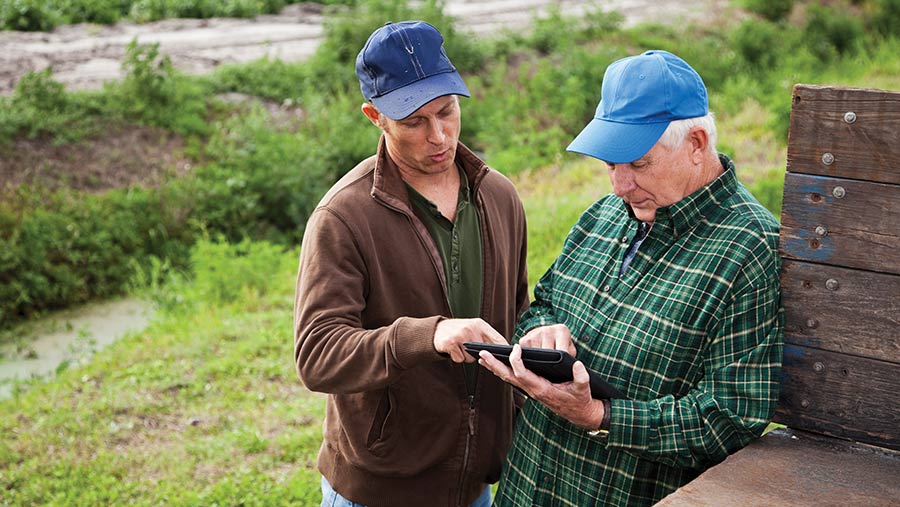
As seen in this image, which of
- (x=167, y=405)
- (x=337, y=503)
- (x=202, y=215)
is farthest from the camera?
(x=202, y=215)

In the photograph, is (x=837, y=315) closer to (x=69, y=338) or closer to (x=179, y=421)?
(x=179, y=421)

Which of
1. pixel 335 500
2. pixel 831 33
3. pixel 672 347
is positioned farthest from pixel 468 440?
pixel 831 33

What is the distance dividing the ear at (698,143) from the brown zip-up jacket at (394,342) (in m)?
0.68

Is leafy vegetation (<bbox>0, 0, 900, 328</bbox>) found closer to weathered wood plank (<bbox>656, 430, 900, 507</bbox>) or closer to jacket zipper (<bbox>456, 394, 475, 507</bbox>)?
jacket zipper (<bbox>456, 394, 475, 507</bbox>)

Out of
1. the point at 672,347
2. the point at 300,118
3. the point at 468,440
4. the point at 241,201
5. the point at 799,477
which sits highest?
the point at 672,347

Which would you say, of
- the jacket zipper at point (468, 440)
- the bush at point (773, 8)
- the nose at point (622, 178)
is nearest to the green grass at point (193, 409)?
the jacket zipper at point (468, 440)

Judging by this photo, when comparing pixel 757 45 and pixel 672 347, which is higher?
pixel 672 347

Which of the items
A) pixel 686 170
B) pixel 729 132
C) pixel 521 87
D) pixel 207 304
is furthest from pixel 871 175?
pixel 521 87

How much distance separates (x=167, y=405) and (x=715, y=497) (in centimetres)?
435

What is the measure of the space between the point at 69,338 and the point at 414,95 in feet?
20.9

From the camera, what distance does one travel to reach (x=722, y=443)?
2283 mm

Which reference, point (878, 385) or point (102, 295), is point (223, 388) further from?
point (878, 385)

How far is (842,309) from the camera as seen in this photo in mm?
2252

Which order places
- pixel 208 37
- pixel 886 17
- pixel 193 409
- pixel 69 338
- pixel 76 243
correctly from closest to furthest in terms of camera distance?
pixel 193 409, pixel 69 338, pixel 76 243, pixel 208 37, pixel 886 17
